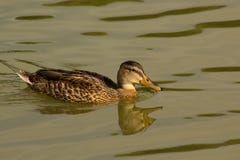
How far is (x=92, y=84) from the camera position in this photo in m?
16.4

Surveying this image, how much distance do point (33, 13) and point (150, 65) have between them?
13.4ft

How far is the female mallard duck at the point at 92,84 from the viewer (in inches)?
640

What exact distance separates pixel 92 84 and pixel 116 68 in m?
1.12

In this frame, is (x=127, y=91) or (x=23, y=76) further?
(x=23, y=76)

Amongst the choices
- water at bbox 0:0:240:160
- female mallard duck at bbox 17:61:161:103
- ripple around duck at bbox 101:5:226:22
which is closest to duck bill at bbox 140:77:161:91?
female mallard duck at bbox 17:61:161:103

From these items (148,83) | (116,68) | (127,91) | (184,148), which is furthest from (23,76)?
(184,148)

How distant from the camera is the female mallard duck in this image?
A: 16266 millimetres

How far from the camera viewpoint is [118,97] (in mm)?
16531

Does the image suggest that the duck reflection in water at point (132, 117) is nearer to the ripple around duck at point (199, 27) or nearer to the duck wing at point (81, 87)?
the duck wing at point (81, 87)

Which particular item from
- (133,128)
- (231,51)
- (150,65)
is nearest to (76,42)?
(150,65)

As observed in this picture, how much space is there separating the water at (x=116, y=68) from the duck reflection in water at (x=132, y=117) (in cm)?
2

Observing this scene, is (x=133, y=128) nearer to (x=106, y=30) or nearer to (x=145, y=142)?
(x=145, y=142)

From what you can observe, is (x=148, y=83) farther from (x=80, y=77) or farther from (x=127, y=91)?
(x=80, y=77)

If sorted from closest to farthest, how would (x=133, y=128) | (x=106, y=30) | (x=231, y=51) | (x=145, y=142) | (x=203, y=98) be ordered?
(x=145, y=142), (x=133, y=128), (x=203, y=98), (x=231, y=51), (x=106, y=30)
